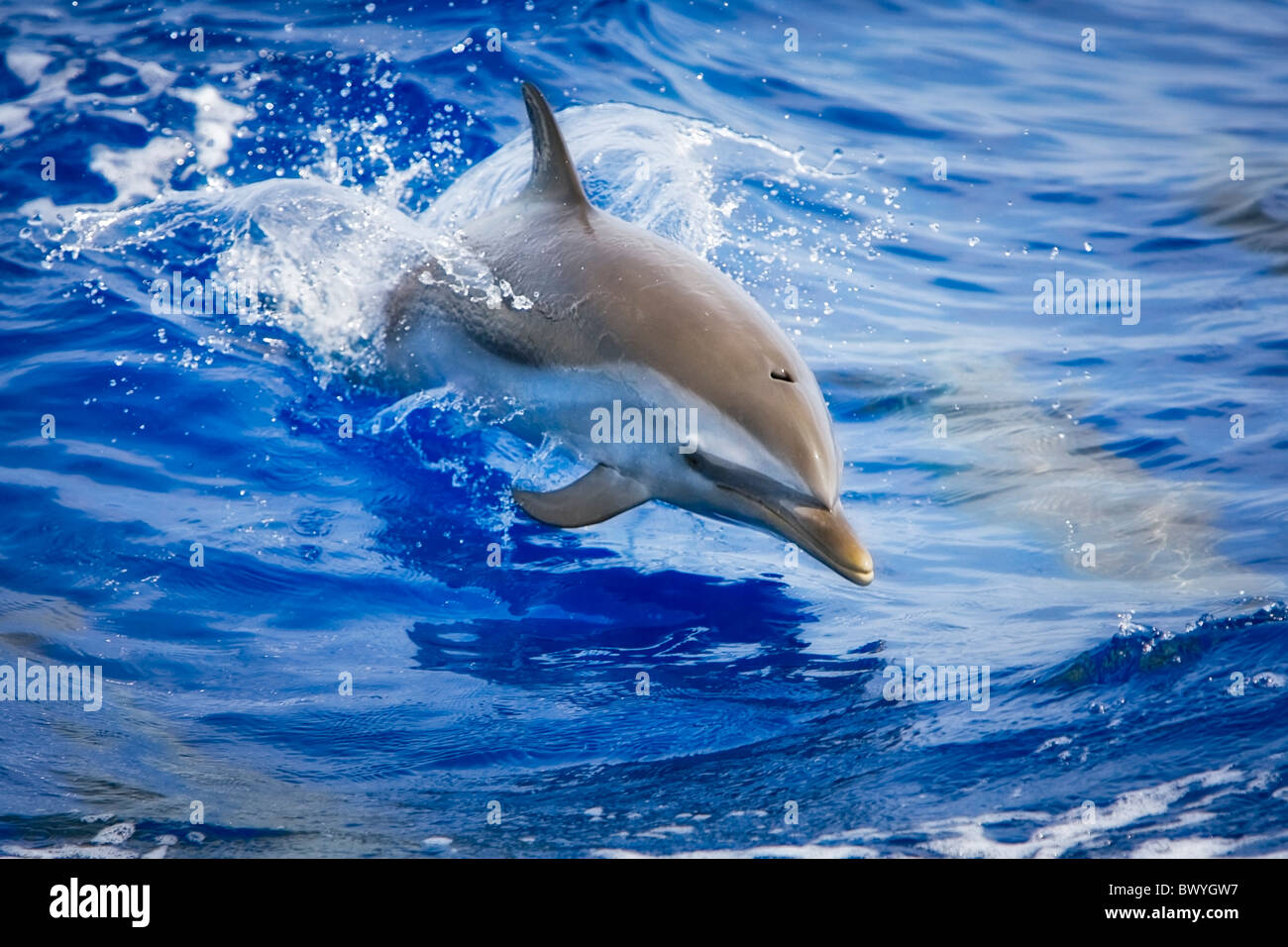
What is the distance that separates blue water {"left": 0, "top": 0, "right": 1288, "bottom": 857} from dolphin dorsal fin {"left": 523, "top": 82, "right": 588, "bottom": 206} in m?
1.00

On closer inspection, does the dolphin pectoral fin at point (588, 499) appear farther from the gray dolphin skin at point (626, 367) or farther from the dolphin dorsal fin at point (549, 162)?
the dolphin dorsal fin at point (549, 162)

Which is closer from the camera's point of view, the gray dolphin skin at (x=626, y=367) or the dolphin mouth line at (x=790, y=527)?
the dolphin mouth line at (x=790, y=527)

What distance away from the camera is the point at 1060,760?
178 inches

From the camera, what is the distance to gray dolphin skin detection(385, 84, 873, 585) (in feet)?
15.2

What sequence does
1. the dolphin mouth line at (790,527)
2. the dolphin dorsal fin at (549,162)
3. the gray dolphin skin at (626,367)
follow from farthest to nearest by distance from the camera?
the dolphin dorsal fin at (549,162), the gray dolphin skin at (626,367), the dolphin mouth line at (790,527)

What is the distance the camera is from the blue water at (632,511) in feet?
14.6

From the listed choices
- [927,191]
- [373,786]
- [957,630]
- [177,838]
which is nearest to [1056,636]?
[957,630]

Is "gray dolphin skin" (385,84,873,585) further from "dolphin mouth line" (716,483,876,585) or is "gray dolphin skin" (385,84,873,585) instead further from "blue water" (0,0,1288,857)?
"blue water" (0,0,1288,857)

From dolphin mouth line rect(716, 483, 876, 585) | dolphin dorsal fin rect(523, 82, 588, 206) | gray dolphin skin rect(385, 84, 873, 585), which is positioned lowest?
dolphin mouth line rect(716, 483, 876, 585)

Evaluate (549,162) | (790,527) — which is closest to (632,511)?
(549,162)

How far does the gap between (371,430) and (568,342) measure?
2375 millimetres

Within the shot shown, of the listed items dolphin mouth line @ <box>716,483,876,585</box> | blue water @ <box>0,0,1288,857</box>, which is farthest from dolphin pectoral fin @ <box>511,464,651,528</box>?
blue water @ <box>0,0,1288,857</box>

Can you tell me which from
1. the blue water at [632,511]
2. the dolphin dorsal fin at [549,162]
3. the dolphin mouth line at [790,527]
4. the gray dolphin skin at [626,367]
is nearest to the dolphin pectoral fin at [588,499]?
the gray dolphin skin at [626,367]
